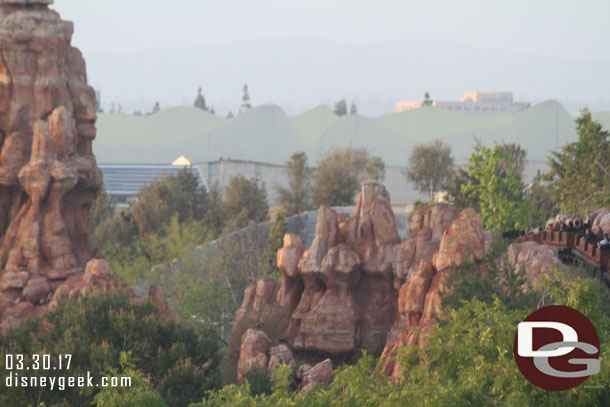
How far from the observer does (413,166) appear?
10381 cm

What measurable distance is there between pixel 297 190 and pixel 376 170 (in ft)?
72.7

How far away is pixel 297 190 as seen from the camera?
93.1 m

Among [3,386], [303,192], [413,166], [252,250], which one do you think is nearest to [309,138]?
[413,166]

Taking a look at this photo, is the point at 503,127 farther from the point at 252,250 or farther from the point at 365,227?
the point at 365,227

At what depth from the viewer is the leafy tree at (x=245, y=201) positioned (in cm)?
A: 7931

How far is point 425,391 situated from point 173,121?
5505 inches

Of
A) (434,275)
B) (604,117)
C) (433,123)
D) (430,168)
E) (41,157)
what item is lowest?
(434,275)

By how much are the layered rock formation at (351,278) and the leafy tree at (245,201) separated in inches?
1540

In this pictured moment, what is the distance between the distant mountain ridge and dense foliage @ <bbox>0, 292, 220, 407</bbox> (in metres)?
116

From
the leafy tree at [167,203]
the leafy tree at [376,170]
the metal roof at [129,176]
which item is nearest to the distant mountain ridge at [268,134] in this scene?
the leafy tree at [376,170]

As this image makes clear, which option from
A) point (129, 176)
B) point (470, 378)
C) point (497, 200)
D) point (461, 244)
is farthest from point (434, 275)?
point (129, 176)

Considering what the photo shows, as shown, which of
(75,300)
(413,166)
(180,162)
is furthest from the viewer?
(180,162)
